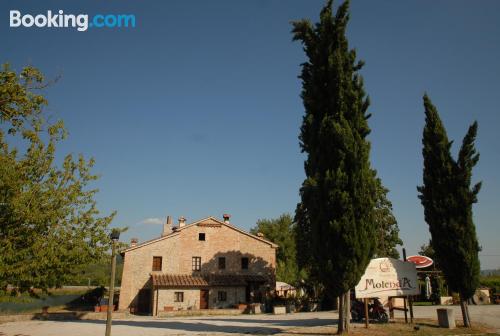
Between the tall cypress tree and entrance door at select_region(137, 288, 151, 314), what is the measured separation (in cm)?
2112

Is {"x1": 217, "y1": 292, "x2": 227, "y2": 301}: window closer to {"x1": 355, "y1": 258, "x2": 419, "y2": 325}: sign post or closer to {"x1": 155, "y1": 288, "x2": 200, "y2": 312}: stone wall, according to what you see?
{"x1": 155, "y1": 288, "x2": 200, "y2": 312}: stone wall

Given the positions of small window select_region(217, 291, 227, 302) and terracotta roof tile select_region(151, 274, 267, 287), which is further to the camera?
small window select_region(217, 291, 227, 302)

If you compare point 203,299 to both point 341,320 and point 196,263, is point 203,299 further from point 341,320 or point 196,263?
point 341,320

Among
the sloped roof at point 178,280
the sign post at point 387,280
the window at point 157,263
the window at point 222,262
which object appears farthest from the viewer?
the window at point 222,262

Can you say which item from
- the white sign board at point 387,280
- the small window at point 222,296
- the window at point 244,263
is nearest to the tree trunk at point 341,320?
the white sign board at point 387,280

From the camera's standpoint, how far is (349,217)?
15.5 m

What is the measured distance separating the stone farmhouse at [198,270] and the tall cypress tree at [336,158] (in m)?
18.5

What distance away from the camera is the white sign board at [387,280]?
17.8 m

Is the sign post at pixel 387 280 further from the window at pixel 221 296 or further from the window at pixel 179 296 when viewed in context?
the window at pixel 179 296

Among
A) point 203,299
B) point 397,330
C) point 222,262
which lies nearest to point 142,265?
point 203,299

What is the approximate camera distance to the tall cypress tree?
15.4m

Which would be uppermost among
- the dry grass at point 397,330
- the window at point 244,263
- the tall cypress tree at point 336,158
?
the tall cypress tree at point 336,158

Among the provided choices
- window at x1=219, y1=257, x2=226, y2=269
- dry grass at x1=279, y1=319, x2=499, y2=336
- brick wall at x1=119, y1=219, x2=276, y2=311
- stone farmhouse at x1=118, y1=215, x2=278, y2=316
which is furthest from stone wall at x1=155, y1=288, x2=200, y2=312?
dry grass at x1=279, y1=319, x2=499, y2=336

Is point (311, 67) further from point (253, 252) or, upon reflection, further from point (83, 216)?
point (253, 252)
